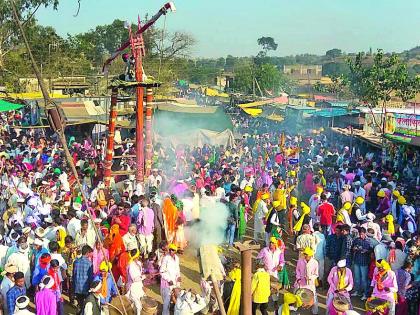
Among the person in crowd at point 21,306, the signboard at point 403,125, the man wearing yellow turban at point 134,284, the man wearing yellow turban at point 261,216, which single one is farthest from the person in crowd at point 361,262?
the signboard at point 403,125

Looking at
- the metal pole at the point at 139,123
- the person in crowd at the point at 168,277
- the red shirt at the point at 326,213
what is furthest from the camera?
the metal pole at the point at 139,123

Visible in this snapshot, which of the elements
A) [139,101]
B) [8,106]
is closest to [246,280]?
[139,101]

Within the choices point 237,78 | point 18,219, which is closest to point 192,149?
point 18,219

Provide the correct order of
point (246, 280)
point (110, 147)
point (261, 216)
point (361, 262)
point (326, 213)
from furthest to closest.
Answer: point (110, 147) → point (261, 216) → point (326, 213) → point (361, 262) → point (246, 280)

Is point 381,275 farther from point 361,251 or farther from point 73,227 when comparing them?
point 73,227

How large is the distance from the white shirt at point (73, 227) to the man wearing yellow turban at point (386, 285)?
5.15 m

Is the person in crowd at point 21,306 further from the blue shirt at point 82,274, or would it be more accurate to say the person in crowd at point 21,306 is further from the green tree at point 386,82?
the green tree at point 386,82

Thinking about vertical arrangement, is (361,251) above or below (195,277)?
above

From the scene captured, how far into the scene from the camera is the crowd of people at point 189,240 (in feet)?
25.6

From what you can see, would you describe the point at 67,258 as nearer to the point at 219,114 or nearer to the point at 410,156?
the point at 410,156

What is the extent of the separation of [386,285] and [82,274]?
4.46m

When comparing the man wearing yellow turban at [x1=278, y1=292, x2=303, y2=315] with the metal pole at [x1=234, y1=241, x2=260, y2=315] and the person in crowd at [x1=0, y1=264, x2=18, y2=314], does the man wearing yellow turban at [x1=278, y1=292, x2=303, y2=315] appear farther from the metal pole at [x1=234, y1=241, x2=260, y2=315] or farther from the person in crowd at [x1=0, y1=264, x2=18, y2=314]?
the person in crowd at [x1=0, y1=264, x2=18, y2=314]

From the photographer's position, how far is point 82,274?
8.16m

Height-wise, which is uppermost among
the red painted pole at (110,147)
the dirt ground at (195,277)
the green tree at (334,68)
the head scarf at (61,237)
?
the green tree at (334,68)
